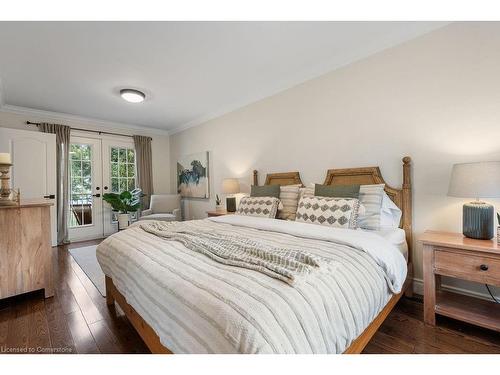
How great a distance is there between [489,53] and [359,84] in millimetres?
948

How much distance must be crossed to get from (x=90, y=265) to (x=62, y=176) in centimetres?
204

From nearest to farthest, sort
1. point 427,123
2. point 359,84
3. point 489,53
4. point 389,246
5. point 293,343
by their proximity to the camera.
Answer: point 293,343
point 389,246
point 489,53
point 427,123
point 359,84

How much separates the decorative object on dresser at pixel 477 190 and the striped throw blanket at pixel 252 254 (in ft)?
4.08

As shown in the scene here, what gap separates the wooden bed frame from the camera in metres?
1.24

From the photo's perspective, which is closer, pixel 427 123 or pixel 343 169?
pixel 427 123

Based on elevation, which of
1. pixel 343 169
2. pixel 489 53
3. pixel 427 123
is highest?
pixel 489 53

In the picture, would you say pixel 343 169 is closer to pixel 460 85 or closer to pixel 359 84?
pixel 359 84

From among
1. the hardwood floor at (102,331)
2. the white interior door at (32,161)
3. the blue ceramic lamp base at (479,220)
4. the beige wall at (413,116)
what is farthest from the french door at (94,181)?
the blue ceramic lamp base at (479,220)

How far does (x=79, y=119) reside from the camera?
14.1ft

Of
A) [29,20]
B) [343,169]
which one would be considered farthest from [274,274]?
[29,20]

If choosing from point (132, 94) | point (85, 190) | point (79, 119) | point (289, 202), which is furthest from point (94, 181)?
point (289, 202)

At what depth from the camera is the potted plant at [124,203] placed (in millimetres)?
4398

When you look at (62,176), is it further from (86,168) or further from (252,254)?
(252,254)
